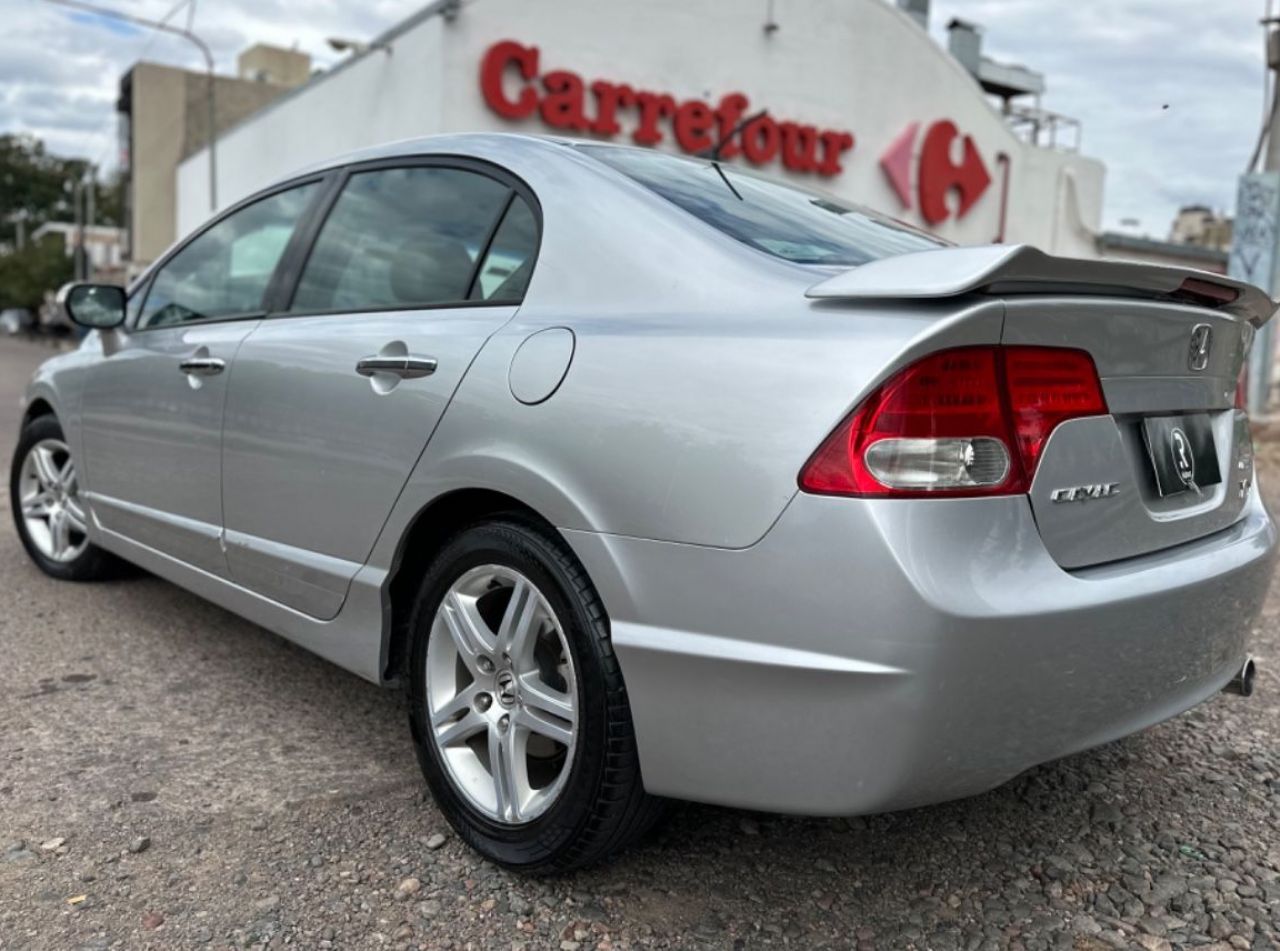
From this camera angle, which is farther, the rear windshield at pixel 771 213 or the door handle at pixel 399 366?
the door handle at pixel 399 366

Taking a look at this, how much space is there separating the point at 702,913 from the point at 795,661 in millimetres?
678

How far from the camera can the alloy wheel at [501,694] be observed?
2.11 metres

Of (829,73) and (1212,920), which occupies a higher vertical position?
(829,73)

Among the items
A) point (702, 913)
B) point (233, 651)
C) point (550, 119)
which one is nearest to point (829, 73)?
point (550, 119)

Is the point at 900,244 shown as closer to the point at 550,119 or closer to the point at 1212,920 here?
the point at 1212,920

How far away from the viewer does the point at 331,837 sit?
2387mm

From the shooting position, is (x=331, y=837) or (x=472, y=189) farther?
(x=472, y=189)

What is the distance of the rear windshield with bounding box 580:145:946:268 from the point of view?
2217 millimetres

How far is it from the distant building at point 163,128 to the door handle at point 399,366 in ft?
115

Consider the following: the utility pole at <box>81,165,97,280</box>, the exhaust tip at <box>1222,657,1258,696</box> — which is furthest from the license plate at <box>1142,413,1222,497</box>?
the utility pole at <box>81,165,97,280</box>

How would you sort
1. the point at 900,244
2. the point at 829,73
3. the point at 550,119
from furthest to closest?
the point at 829,73, the point at 550,119, the point at 900,244

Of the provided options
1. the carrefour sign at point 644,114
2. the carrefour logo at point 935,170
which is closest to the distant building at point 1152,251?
the carrefour logo at point 935,170

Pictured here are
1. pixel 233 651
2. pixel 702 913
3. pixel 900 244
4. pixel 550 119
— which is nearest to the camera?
pixel 702 913

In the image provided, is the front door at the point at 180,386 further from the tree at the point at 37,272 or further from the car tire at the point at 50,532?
the tree at the point at 37,272
